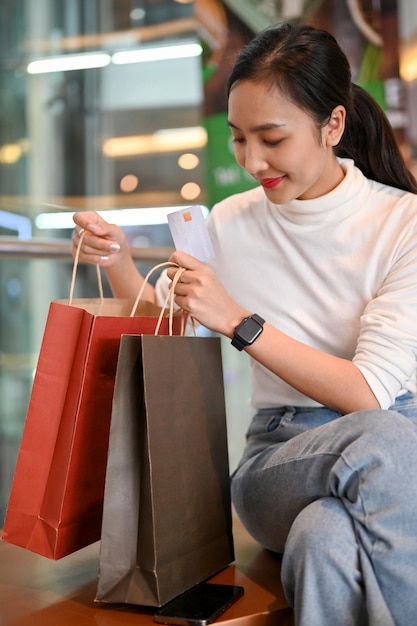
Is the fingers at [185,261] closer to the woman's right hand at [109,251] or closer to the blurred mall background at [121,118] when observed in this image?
the woman's right hand at [109,251]

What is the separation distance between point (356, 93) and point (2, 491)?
1733 millimetres

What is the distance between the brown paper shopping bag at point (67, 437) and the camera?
1094mm

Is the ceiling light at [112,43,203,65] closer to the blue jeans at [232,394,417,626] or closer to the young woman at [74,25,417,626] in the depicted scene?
the young woman at [74,25,417,626]

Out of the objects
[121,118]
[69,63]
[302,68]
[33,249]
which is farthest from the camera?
[121,118]

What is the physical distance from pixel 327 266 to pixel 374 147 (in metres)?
0.27

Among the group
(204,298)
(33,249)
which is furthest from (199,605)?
(33,249)

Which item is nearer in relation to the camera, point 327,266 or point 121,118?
point 327,266

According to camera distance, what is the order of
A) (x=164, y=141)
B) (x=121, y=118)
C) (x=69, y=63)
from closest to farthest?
1. (x=69, y=63)
2. (x=121, y=118)
3. (x=164, y=141)

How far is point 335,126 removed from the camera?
1.35 meters

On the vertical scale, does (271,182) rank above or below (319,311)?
above

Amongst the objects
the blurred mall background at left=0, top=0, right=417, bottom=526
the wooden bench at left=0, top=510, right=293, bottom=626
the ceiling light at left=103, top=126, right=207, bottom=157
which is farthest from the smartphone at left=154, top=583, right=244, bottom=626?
the ceiling light at left=103, top=126, right=207, bottom=157

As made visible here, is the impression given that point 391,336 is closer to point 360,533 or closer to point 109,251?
point 360,533

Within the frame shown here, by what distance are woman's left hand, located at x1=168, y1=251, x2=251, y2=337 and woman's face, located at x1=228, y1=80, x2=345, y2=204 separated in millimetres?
212

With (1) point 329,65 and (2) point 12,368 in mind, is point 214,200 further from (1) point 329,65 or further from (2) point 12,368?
(1) point 329,65
